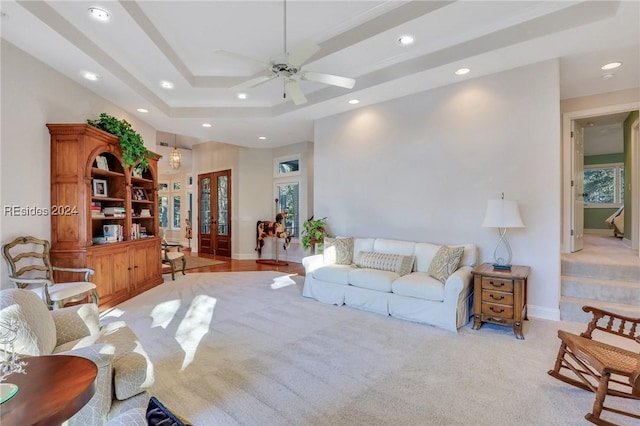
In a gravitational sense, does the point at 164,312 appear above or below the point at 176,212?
below

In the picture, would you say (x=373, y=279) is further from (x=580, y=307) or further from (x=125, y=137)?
(x=125, y=137)

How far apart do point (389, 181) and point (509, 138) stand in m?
1.75

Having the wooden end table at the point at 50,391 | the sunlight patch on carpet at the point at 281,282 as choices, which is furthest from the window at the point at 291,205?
the wooden end table at the point at 50,391

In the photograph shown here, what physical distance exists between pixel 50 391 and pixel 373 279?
335cm

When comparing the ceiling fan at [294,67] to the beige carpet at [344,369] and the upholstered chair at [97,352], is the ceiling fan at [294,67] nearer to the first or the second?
the upholstered chair at [97,352]

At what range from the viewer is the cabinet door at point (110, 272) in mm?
4105

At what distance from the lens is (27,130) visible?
3.50m

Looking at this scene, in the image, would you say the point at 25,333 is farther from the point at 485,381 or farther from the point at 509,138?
the point at 509,138

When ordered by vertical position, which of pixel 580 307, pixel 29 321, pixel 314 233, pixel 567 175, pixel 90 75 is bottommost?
pixel 580 307

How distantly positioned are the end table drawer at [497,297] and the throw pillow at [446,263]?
0.43 meters

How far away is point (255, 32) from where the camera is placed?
145 inches

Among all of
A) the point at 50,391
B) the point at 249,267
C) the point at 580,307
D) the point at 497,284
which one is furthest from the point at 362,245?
the point at 50,391

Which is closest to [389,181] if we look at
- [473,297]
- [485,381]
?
[473,297]

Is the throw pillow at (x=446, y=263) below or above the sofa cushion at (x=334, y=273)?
above
